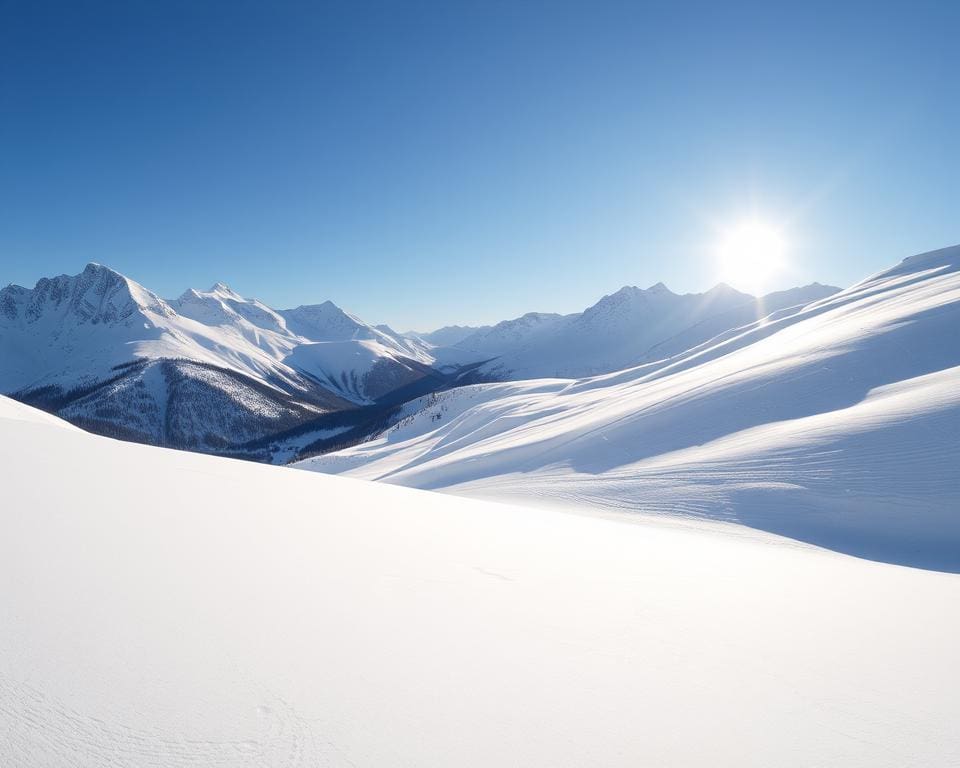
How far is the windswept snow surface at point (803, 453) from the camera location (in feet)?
34.8

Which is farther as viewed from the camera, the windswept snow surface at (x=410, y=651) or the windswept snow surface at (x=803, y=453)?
the windswept snow surface at (x=803, y=453)

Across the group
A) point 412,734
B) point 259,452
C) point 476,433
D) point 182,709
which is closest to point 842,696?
point 412,734

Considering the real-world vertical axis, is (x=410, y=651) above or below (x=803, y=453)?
above

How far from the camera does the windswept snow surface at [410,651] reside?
2.26 m

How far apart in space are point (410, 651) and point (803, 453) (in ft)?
46.1

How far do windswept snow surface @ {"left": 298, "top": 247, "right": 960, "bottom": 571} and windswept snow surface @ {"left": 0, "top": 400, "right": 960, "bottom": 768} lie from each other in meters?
5.38

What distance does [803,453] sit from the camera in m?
13.2

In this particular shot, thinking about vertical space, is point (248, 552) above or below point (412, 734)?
above

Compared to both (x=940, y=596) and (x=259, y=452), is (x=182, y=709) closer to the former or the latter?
(x=940, y=596)

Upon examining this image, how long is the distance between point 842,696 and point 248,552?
16.7 feet

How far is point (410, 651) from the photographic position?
124 inches

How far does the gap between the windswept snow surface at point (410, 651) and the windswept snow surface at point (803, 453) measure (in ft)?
17.7

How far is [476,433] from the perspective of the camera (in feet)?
135

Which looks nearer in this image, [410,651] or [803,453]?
[410,651]
